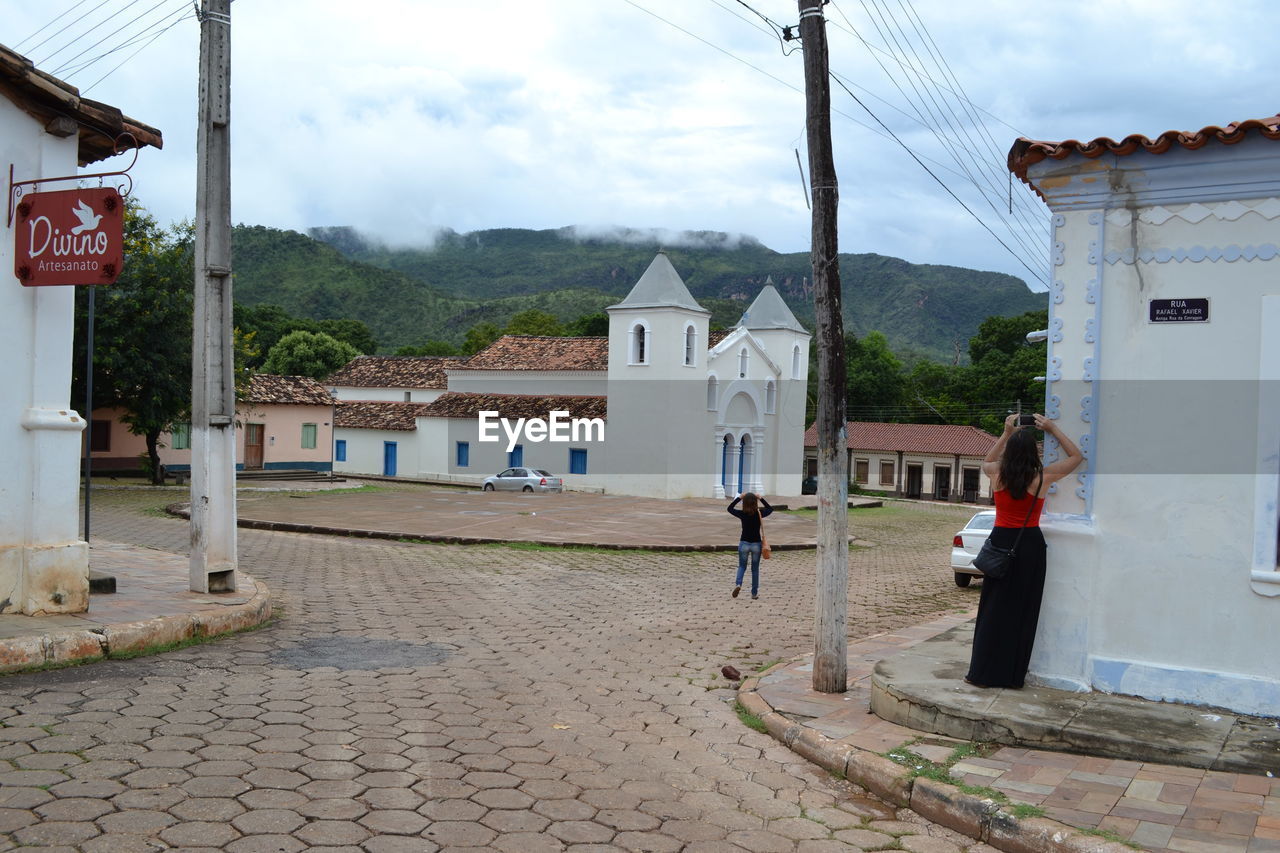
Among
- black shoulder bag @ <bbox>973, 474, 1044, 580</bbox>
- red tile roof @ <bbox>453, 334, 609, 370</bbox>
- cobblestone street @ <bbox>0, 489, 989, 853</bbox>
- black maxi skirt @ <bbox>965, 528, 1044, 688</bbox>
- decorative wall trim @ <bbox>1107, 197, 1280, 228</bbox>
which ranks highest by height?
red tile roof @ <bbox>453, 334, 609, 370</bbox>

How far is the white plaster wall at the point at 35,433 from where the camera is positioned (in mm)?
7352

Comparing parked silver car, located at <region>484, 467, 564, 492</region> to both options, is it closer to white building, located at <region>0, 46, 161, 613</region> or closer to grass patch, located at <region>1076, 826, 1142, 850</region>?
white building, located at <region>0, 46, 161, 613</region>

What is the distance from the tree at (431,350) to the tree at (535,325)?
16.8 ft

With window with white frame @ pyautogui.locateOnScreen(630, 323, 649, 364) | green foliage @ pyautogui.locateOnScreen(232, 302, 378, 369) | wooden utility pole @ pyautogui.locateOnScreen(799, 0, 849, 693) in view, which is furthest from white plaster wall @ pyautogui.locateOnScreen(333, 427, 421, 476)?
wooden utility pole @ pyautogui.locateOnScreen(799, 0, 849, 693)

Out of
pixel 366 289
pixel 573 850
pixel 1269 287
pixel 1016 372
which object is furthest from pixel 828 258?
pixel 366 289

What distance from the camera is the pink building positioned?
112 ft

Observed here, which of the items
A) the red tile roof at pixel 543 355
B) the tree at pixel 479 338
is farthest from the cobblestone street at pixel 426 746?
the tree at pixel 479 338

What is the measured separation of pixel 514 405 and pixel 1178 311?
3715cm

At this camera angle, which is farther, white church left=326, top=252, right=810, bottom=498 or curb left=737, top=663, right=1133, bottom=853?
white church left=326, top=252, right=810, bottom=498

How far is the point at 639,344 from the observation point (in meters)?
38.1

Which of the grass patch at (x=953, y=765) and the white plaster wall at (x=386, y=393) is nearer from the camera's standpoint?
the grass patch at (x=953, y=765)

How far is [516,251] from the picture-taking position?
5295 inches

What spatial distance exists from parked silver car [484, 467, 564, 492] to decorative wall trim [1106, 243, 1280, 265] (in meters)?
31.8

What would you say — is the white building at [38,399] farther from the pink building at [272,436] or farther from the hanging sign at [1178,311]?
the pink building at [272,436]
